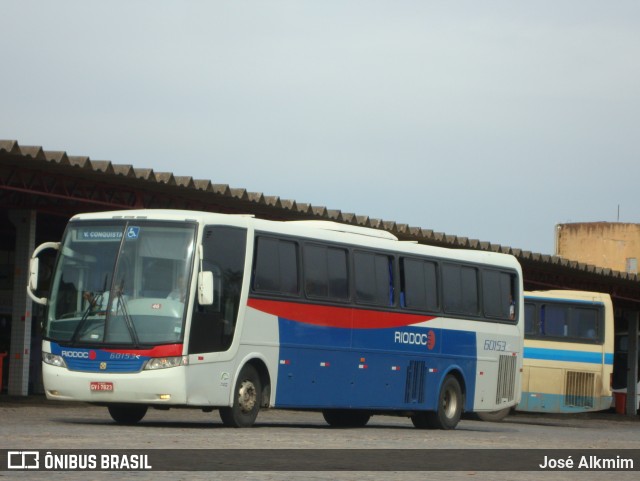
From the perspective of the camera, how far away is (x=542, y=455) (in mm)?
16500

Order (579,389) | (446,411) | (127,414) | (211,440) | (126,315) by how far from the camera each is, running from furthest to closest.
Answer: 1. (579,389)
2. (446,411)
3. (127,414)
4. (126,315)
5. (211,440)

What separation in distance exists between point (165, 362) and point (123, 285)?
118 centimetres

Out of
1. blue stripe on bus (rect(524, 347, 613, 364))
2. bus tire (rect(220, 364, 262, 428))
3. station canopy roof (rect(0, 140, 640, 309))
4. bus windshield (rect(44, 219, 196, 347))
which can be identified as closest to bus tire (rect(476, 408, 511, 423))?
blue stripe on bus (rect(524, 347, 613, 364))

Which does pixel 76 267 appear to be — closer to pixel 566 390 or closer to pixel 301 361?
pixel 301 361

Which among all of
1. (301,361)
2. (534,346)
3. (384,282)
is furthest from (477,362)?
(534,346)

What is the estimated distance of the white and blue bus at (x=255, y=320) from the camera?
1878 cm

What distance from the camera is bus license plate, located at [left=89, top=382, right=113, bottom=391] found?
18672 millimetres

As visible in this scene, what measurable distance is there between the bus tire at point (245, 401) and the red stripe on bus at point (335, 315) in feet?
3.10

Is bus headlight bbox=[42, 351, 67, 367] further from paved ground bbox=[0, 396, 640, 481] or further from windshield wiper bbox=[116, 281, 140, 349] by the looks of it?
windshield wiper bbox=[116, 281, 140, 349]

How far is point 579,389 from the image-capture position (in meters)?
36.3

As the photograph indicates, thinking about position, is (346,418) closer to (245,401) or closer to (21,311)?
(245,401)

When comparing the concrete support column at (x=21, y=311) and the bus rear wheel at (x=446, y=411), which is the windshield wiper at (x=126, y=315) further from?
the concrete support column at (x=21, y=311)

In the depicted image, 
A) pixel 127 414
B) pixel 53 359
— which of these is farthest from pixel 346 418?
pixel 53 359

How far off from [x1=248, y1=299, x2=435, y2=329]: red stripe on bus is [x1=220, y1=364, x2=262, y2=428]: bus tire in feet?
3.10
